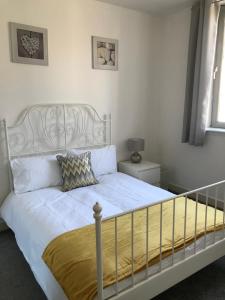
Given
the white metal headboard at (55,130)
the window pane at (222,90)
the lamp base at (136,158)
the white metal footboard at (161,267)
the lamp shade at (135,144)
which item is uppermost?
the window pane at (222,90)

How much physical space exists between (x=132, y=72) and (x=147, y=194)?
181cm

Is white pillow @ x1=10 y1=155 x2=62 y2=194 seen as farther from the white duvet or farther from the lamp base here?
the lamp base

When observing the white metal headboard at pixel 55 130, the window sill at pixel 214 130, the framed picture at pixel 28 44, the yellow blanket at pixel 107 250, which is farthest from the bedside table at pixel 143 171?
the framed picture at pixel 28 44

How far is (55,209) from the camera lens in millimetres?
2141

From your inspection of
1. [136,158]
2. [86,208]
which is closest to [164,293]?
[86,208]

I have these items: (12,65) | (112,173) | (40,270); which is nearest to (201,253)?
(40,270)

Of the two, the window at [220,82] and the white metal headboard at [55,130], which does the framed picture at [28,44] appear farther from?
the window at [220,82]

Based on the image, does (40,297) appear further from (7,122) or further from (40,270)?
(7,122)

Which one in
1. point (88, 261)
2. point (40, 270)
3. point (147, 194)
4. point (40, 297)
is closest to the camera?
point (88, 261)

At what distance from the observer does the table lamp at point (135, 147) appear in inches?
134

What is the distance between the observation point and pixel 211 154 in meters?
3.22

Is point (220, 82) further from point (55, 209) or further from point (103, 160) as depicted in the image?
point (55, 209)

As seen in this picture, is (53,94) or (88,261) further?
(53,94)

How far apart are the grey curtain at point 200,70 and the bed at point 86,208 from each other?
0.87 metres
